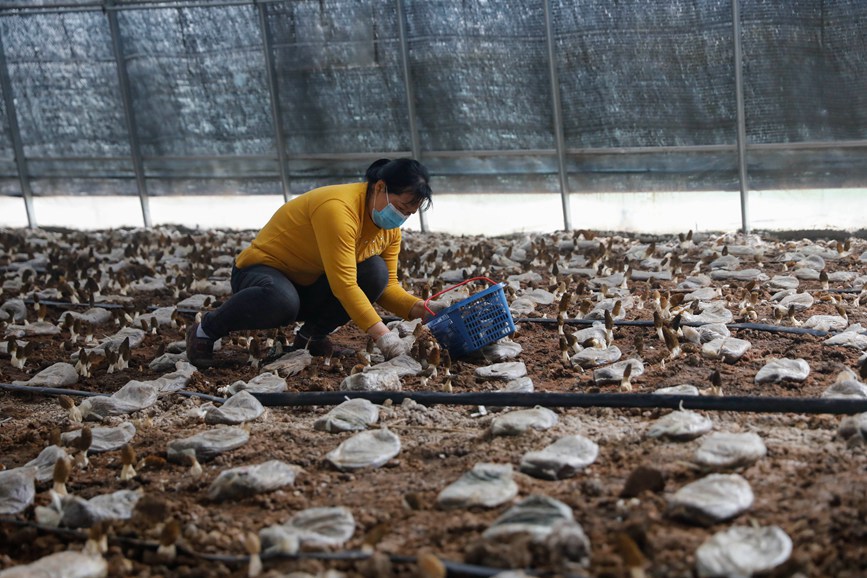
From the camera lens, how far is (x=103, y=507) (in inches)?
116

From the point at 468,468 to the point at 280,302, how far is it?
1744 mm

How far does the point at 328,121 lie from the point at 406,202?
510 cm

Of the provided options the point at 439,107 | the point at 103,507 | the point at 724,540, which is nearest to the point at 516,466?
the point at 724,540

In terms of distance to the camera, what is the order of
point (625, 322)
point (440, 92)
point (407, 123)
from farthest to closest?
point (407, 123), point (440, 92), point (625, 322)

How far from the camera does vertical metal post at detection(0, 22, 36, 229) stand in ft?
34.4

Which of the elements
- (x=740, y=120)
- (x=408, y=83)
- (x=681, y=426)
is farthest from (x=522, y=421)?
(x=408, y=83)

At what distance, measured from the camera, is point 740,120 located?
739cm

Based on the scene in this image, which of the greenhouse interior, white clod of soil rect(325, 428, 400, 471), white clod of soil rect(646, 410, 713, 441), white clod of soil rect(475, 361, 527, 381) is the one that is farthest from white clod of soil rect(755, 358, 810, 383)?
white clod of soil rect(325, 428, 400, 471)

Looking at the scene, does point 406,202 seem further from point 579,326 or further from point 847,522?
point 847,522

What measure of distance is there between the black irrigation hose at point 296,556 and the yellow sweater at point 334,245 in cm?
169

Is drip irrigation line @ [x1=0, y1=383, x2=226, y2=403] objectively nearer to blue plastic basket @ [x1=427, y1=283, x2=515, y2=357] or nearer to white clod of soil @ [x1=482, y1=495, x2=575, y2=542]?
blue plastic basket @ [x1=427, y1=283, x2=515, y2=357]

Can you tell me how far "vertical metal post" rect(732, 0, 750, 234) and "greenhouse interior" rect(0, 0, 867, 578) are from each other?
0.02 meters

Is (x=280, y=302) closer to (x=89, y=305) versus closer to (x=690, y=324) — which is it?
(x=690, y=324)

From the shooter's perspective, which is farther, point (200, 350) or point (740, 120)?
point (740, 120)
